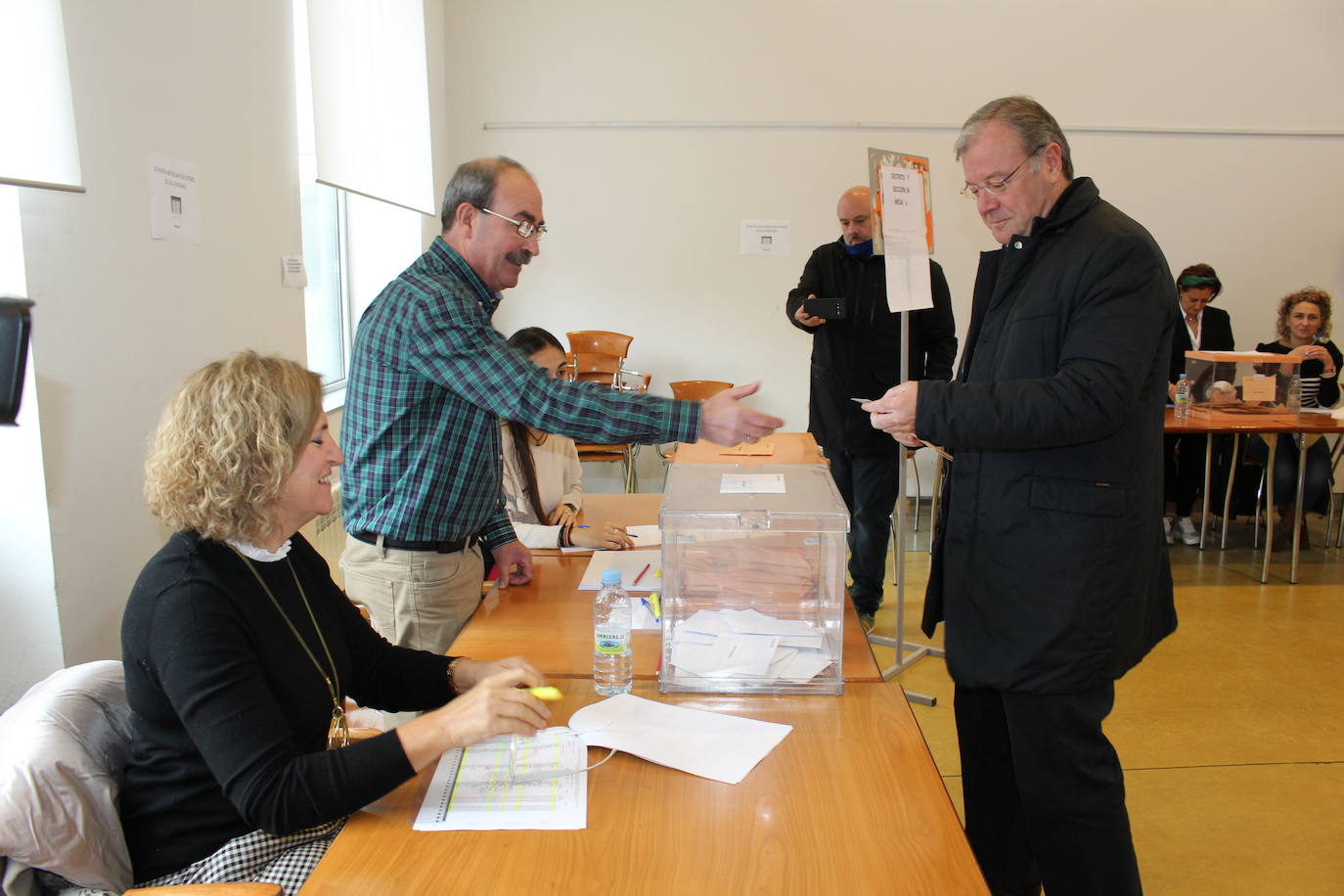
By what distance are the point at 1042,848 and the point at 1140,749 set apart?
4.99ft

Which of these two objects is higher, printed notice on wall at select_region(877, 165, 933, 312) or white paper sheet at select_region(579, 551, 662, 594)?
printed notice on wall at select_region(877, 165, 933, 312)

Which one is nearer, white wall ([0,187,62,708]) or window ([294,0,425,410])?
white wall ([0,187,62,708])

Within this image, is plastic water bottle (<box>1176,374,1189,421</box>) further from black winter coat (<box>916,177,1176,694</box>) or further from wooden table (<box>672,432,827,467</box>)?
black winter coat (<box>916,177,1176,694</box>)

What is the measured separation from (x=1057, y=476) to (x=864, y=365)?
241cm

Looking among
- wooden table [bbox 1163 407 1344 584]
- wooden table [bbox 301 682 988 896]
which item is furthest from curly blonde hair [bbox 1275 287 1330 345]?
wooden table [bbox 301 682 988 896]

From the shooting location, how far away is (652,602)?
201cm

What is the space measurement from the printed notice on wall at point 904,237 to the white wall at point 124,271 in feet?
6.62

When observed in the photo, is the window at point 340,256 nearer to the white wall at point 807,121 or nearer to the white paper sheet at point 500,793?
the white wall at point 807,121

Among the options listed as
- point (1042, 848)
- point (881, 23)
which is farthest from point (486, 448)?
point (881, 23)

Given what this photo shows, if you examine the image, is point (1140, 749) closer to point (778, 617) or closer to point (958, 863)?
point (778, 617)

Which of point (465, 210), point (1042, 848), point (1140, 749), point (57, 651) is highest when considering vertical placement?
point (465, 210)

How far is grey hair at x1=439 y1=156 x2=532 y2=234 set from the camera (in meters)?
2.01

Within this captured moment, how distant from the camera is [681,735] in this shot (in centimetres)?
145

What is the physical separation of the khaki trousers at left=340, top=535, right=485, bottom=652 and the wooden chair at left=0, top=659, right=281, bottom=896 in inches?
25.9
